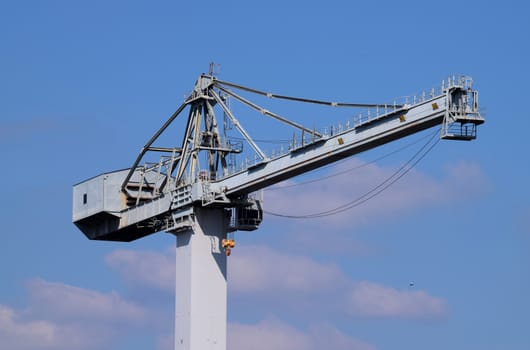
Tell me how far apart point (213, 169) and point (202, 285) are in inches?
297

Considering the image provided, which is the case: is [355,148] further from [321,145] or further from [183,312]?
[183,312]

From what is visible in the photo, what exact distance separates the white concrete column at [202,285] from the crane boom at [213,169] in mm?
1089

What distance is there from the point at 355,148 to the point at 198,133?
15724 mm

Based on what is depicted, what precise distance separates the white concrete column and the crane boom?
109 cm

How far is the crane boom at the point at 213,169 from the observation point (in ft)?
267

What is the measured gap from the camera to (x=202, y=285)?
94375 mm

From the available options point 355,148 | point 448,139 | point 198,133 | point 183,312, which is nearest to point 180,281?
point 183,312

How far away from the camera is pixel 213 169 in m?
97.1

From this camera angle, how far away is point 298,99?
3575 inches

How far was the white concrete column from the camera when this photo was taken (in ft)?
308

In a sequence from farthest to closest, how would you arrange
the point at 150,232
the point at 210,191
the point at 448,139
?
1. the point at 150,232
2. the point at 210,191
3. the point at 448,139

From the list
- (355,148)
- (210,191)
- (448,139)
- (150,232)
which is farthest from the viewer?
(150,232)

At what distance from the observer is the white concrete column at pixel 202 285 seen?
93.9m

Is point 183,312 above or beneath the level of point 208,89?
beneath
